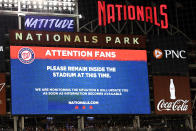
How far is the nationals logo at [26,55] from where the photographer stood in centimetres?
2084

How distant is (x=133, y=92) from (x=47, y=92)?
4.12 metres

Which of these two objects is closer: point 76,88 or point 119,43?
point 76,88

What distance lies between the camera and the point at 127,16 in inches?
946

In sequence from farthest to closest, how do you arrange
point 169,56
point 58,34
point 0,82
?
point 169,56, point 58,34, point 0,82

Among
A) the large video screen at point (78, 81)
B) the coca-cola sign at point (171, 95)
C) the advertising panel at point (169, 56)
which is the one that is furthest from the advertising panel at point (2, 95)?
the advertising panel at point (169, 56)

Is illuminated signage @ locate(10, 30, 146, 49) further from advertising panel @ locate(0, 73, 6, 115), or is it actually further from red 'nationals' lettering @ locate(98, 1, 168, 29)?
advertising panel @ locate(0, 73, 6, 115)

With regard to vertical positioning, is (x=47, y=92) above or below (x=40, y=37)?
below

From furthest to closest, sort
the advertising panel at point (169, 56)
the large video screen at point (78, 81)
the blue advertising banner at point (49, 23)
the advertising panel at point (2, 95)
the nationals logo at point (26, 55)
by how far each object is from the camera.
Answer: the advertising panel at point (169, 56)
the blue advertising banner at point (49, 23)
the nationals logo at point (26, 55)
the large video screen at point (78, 81)
the advertising panel at point (2, 95)

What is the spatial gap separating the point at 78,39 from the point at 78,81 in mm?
2083

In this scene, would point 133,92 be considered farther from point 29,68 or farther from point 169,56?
point 29,68

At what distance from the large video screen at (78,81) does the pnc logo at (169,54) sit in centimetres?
71

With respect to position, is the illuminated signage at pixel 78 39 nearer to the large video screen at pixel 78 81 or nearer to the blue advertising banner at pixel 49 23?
the large video screen at pixel 78 81

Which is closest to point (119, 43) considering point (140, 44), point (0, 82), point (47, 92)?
point (140, 44)

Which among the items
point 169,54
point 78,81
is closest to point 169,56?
point 169,54
